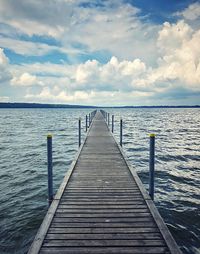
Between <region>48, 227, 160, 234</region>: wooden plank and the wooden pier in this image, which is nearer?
the wooden pier

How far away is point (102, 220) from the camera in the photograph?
200 inches

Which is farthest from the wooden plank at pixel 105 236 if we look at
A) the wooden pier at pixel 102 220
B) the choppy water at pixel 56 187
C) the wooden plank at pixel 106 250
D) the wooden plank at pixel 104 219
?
the choppy water at pixel 56 187

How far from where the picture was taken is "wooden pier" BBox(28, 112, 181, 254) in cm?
420

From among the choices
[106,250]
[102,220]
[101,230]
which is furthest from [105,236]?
[102,220]

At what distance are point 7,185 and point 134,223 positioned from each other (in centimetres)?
758

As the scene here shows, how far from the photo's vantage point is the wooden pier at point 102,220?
4.20 m

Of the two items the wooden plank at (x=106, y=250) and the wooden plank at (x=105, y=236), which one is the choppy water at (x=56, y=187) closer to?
the wooden plank at (x=105, y=236)

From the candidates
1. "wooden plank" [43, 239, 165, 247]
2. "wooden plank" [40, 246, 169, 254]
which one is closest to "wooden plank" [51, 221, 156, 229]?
"wooden plank" [43, 239, 165, 247]

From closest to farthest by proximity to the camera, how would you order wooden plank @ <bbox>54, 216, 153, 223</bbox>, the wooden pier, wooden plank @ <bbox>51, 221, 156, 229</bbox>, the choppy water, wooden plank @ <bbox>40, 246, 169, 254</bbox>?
wooden plank @ <bbox>40, 246, 169, 254</bbox>
the wooden pier
wooden plank @ <bbox>51, 221, 156, 229</bbox>
wooden plank @ <bbox>54, 216, 153, 223</bbox>
the choppy water

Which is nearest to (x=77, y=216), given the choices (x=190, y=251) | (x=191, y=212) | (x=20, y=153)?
(x=190, y=251)

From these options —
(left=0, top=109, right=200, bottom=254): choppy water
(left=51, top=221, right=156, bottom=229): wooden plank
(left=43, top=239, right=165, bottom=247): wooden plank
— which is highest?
(left=51, top=221, right=156, bottom=229): wooden plank

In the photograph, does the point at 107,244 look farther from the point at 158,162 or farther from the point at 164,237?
the point at 158,162

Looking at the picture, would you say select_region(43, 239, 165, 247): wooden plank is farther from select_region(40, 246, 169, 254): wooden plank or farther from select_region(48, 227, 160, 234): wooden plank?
select_region(48, 227, 160, 234): wooden plank

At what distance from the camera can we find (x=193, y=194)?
Result: 9836mm
